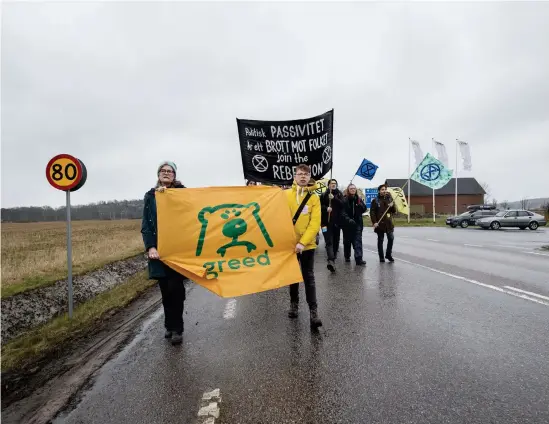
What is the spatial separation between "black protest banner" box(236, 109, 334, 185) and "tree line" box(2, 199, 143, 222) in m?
77.2

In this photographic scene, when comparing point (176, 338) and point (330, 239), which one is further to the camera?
point (330, 239)

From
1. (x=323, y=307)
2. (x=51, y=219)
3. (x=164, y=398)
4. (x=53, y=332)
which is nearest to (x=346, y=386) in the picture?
(x=164, y=398)

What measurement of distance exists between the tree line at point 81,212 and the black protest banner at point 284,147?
7720 cm

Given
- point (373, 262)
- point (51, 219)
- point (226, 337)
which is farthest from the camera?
point (51, 219)

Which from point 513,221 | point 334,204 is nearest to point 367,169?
point 334,204

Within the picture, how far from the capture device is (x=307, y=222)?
446 centimetres

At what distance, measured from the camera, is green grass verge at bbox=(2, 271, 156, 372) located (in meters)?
3.73

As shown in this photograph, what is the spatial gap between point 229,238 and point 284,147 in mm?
3844

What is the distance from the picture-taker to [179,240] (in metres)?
4.19

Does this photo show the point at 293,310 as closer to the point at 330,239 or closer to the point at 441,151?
the point at 330,239

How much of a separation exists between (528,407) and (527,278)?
583cm

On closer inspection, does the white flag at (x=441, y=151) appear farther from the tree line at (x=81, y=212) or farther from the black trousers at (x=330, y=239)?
the tree line at (x=81, y=212)

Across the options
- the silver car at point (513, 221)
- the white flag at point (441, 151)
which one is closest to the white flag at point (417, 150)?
the white flag at point (441, 151)

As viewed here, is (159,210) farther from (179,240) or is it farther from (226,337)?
(226,337)
